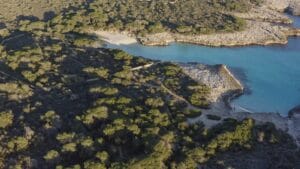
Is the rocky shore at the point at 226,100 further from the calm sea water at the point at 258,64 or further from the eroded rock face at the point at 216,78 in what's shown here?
the calm sea water at the point at 258,64

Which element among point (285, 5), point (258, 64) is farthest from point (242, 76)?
point (285, 5)

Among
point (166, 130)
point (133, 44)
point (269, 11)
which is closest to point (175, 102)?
point (166, 130)

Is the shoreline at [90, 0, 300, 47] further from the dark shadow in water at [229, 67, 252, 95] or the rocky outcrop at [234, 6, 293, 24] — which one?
the dark shadow in water at [229, 67, 252, 95]

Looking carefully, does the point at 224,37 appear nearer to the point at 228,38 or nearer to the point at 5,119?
the point at 228,38

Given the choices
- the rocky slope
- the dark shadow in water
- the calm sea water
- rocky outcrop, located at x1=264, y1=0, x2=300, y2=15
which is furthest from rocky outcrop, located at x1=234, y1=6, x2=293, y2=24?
the dark shadow in water

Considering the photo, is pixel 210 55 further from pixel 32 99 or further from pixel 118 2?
pixel 32 99

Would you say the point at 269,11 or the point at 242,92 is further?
the point at 269,11
